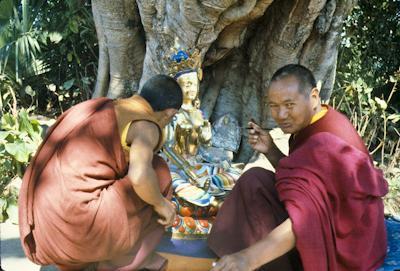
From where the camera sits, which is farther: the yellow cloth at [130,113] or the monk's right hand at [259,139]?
the monk's right hand at [259,139]

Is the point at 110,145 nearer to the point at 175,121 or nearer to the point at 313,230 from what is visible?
the point at 313,230

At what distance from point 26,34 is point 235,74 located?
102 inches

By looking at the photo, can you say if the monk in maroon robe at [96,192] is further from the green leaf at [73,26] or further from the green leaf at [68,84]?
the green leaf at [68,84]

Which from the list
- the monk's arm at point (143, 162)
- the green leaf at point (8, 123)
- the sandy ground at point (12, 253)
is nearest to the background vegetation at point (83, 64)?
the green leaf at point (8, 123)

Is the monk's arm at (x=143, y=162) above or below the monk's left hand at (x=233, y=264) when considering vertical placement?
above

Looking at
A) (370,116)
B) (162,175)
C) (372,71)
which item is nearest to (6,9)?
(162,175)

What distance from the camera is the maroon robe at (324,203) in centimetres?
204

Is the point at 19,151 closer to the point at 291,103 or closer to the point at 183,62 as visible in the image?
the point at 183,62

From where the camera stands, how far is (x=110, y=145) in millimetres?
2301

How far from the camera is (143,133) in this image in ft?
7.49

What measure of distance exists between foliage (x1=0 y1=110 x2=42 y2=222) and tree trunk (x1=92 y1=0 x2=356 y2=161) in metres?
1.23

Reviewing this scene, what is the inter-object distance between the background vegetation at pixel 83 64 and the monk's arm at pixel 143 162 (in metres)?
3.02

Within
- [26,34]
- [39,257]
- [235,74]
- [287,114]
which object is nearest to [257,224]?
[287,114]

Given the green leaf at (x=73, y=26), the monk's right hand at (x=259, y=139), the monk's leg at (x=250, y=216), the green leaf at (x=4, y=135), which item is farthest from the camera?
the green leaf at (x=73, y=26)
